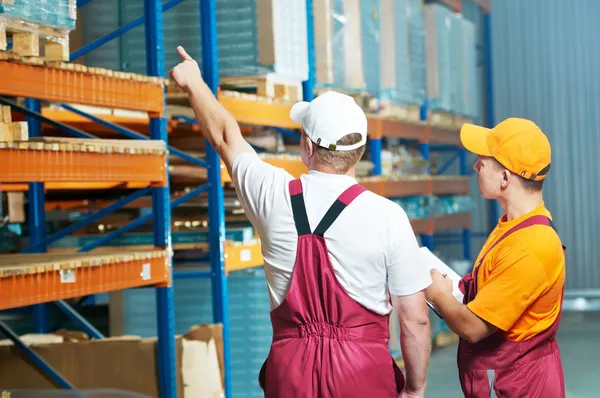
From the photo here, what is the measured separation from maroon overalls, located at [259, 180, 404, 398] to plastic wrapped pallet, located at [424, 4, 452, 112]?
345 inches

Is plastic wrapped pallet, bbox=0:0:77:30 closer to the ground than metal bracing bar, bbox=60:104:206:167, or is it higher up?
higher up

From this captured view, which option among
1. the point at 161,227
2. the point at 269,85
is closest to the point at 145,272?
the point at 161,227

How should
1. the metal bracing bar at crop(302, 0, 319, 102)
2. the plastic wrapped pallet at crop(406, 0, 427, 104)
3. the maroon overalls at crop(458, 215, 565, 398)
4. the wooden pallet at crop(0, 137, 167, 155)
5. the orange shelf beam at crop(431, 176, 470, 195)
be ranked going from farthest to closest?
the orange shelf beam at crop(431, 176, 470, 195) → the plastic wrapped pallet at crop(406, 0, 427, 104) → the metal bracing bar at crop(302, 0, 319, 102) → the wooden pallet at crop(0, 137, 167, 155) → the maroon overalls at crop(458, 215, 565, 398)

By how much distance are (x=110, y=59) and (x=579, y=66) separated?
10.4m

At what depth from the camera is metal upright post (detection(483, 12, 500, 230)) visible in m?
15.7

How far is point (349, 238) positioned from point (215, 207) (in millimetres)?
3705

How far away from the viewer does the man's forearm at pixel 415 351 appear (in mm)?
3242

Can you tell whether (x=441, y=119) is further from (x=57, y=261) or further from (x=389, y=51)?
(x=57, y=261)

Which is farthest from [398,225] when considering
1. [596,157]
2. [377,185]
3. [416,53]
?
[596,157]

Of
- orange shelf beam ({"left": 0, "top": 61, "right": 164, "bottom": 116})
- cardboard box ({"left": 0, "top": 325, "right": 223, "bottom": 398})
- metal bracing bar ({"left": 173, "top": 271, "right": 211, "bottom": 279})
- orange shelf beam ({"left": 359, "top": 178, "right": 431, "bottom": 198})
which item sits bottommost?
cardboard box ({"left": 0, "top": 325, "right": 223, "bottom": 398})

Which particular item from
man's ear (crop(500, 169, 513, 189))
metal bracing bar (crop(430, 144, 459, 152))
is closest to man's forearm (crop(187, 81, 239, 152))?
man's ear (crop(500, 169, 513, 189))

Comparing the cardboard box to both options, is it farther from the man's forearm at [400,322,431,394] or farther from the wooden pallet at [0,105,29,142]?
the man's forearm at [400,322,431,394]

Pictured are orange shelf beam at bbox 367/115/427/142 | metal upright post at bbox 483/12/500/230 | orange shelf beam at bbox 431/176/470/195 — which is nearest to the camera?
orange shelf beam at bbox 367/115/427/142

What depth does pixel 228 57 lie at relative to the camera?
705cm
